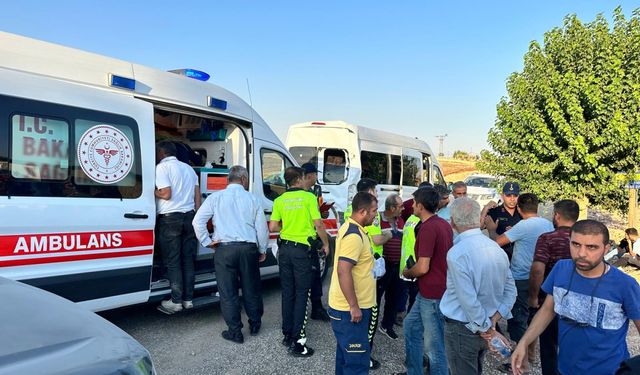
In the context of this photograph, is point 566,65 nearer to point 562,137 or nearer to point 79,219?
point 562,137

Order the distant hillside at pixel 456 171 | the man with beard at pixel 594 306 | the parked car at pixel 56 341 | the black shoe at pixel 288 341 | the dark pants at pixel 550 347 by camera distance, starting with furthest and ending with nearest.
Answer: the distant hillside at pixel 456 171, the black shoe at pixel 288 341, the dark pants at pixel 550 347, the man with beard at pixel 594 306, the parked car at pixel 56 341

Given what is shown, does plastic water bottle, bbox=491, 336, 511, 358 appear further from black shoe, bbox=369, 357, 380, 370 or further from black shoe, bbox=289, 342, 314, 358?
black shoe, bbox=289, 342, 314, 358

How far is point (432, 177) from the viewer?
37.9 ft

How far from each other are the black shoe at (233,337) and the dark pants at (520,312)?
2.54m

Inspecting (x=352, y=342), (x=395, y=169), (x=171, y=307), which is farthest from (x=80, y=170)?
(x=395, y=169)

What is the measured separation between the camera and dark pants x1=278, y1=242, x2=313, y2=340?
13.7ft

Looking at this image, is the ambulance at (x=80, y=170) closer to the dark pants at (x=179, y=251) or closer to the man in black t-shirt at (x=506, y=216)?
the dark pants at (x=179, y=251)

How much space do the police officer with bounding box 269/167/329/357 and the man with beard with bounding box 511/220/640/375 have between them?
234 centimetres

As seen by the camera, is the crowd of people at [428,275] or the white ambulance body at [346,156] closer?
the crowd of people at [428,275]

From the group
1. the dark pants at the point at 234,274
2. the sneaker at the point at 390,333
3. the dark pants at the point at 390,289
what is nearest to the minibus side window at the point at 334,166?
the dark pants at the point at 390,289

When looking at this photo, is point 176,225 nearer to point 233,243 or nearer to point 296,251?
point 233,243

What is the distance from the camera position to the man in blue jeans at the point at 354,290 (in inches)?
115

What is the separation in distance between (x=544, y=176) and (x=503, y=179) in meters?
1.00

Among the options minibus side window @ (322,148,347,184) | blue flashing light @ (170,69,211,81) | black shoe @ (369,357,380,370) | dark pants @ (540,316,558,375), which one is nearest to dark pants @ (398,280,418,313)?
black shoe @ (369,357,380,370)
